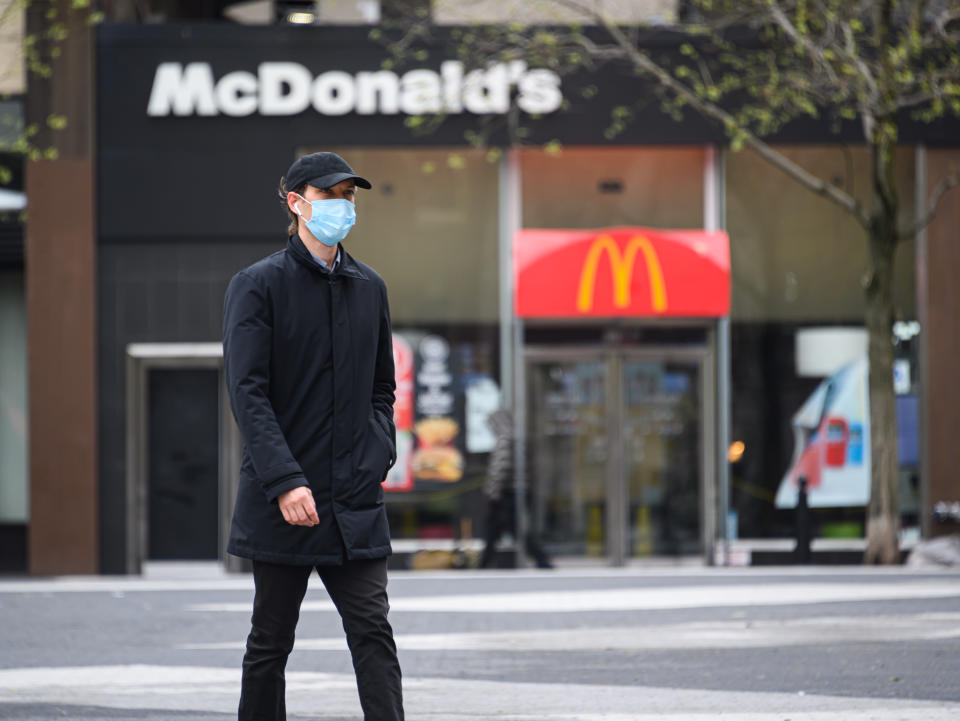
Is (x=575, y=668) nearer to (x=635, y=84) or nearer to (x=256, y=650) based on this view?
(x=256, y=650)

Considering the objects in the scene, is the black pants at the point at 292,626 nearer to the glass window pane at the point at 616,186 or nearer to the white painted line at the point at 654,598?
the white painted line at the point at 654,598

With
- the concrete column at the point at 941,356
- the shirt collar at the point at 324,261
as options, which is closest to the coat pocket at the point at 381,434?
the shirt collar at the point at 324,261

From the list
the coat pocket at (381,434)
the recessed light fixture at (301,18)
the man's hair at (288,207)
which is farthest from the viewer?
the recessed light fixture at (301,18)

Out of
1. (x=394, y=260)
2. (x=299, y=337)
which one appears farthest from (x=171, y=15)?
(x=299, y=337)

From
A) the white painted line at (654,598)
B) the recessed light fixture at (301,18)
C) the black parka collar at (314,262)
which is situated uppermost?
the recessed light fixture at (301,18)

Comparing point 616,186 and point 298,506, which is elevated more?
point 616,186

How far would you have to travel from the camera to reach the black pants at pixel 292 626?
4.33 m

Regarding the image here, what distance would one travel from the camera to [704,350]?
615 inches

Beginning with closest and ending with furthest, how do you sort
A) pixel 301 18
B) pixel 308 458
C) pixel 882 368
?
pixel 308 458 → pixel 882 368 → pixel 301 18

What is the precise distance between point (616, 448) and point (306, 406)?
11379 millimetres

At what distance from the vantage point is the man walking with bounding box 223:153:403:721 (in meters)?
4.31

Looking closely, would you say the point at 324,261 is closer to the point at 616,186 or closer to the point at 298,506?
the point at 298,506

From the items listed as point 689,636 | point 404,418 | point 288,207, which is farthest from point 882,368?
point 288,207

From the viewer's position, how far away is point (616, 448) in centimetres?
1564
